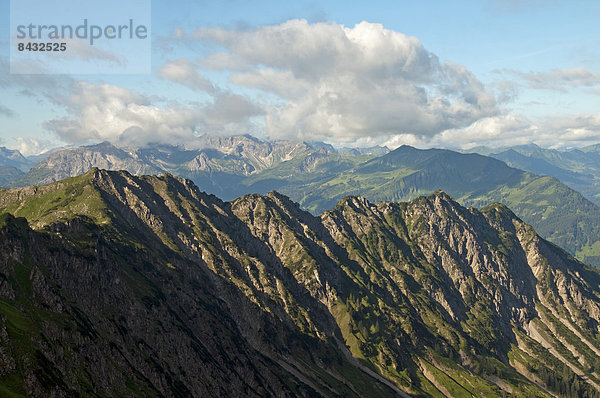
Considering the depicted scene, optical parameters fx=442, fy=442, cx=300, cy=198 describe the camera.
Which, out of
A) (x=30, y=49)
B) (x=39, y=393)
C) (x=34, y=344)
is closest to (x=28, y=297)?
(x=34, y=344)

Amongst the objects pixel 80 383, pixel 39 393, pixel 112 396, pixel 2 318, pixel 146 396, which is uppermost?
pixel 2 318

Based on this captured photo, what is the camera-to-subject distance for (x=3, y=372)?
12231 centimetres

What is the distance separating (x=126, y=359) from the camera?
646ft

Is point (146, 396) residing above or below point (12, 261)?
below

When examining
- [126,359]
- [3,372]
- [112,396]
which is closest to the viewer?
[3,372]

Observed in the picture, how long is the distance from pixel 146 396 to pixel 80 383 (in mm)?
37215

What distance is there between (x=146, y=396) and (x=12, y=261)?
3440 inches

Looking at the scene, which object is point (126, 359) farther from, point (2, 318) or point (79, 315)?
point (2, 318)

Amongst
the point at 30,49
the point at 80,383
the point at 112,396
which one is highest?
the point at 30,49

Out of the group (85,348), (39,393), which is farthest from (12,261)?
(39,393)

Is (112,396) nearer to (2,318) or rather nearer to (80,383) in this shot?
(80,383)

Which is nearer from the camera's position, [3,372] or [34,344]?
[3,372]

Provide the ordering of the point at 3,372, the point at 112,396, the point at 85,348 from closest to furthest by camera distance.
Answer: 1. the point at 3,372
2. the point at 112,396
3. the point at 85,348

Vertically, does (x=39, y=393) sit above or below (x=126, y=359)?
above
